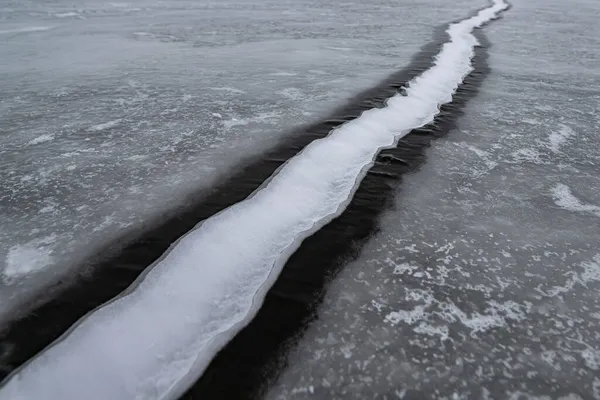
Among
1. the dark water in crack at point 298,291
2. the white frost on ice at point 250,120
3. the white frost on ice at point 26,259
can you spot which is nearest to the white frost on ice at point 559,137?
the dark water in crack at point 298,291

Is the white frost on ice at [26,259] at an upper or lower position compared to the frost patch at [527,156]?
lower

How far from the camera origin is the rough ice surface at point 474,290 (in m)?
1.16

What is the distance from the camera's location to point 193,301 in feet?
4.78

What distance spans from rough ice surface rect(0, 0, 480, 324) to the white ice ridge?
333mm

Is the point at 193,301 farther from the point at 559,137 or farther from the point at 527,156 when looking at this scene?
the point at 559,137

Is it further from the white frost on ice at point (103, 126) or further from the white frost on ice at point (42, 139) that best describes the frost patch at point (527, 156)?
the white frost on ice at point (42, 139)

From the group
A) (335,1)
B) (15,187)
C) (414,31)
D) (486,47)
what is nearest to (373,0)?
(335,1)

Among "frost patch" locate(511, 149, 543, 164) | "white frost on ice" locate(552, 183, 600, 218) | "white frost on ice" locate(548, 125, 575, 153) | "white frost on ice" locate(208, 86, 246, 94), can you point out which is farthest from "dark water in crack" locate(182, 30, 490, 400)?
"white frost on ice" locate(208, 86, 246, 94)

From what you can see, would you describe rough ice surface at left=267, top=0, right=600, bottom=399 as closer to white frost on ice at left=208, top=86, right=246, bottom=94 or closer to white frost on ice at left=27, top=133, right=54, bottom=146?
white frost on ice at left=208, top=86, right=246, bottom=94

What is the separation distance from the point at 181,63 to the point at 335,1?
11255 mm

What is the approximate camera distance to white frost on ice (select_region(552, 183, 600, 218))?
78.1 inches

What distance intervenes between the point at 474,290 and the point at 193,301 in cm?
103

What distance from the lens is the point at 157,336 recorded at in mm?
1313

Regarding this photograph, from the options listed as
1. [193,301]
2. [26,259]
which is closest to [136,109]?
[26,259]
